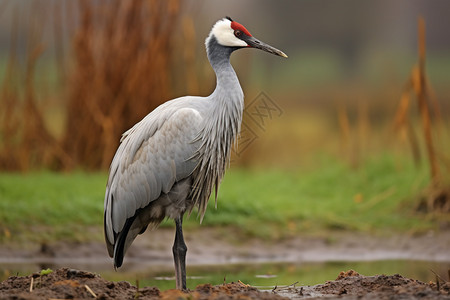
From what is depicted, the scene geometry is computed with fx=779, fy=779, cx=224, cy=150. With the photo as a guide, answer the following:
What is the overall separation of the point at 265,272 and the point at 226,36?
2.37 meters

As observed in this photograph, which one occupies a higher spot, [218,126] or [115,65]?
[115,65]

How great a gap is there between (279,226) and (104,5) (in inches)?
172

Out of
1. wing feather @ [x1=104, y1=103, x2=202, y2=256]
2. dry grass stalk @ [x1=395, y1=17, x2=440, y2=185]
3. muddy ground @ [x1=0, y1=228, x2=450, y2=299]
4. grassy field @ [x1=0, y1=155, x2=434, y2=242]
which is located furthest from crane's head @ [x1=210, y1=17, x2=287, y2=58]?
dry grass stalk @ [x1=395, y1=17, x2=440, y2=185]

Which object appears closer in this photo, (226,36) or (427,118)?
(226,36)

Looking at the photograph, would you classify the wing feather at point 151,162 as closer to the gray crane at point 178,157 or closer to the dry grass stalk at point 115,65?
the gray crane at point 178,157

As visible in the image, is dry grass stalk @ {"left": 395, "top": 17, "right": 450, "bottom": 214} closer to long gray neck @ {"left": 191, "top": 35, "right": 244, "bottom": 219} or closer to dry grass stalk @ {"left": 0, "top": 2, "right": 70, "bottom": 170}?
long gray neck @ {"left": 191, "top": 35, "right": 244, "bottom": 219}

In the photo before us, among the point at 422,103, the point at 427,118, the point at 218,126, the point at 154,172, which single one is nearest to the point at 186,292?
the point at 154,172

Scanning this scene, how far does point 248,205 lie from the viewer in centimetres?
961

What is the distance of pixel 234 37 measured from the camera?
6492 millimetres

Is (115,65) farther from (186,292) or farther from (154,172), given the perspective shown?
(186,292)

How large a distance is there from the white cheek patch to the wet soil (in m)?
2.06

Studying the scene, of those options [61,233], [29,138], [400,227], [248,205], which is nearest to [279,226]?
[248,205]

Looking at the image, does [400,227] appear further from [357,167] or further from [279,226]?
[357,167]

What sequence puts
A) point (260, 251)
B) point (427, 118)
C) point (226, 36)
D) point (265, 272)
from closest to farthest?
point (226, 36) → point (265, 272) → point (260, 251) → point (427, 118)
